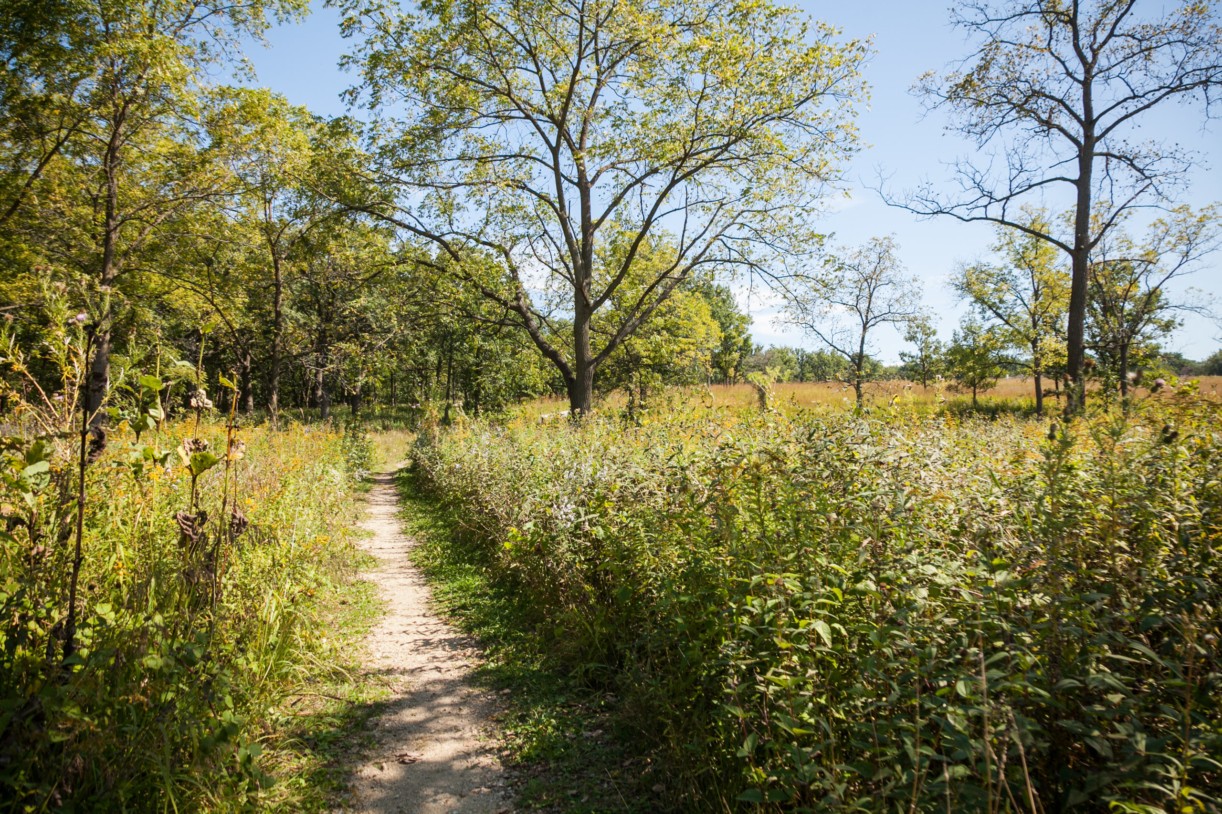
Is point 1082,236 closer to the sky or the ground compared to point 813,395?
closer to the sky

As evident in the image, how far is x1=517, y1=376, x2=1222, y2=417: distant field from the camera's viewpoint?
5.81 m

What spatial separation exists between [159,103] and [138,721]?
50.7 ft

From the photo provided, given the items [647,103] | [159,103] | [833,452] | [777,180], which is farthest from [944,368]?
[159,103]

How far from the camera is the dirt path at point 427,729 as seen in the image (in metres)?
3.25

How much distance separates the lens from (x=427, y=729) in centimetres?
395

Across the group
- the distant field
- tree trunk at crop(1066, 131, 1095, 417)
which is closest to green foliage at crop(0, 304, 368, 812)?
the distant field

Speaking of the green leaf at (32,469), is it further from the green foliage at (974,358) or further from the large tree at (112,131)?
the green foliage at (974,358)

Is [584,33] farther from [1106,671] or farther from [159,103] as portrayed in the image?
[1106,671]

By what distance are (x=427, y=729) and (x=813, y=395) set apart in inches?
403

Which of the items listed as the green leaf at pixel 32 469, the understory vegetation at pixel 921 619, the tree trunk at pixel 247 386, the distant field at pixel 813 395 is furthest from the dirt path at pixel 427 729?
the tree trunk at pixel 247 386

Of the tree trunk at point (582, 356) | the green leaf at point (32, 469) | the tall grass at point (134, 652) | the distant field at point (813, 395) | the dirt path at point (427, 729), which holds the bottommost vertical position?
the dirt path at point (427, 729)

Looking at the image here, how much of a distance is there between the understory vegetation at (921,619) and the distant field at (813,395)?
4.36 ft

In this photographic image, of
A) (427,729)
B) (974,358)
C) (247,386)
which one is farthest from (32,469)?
(974,358)

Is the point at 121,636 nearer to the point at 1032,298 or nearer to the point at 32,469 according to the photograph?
the point at 32,469
